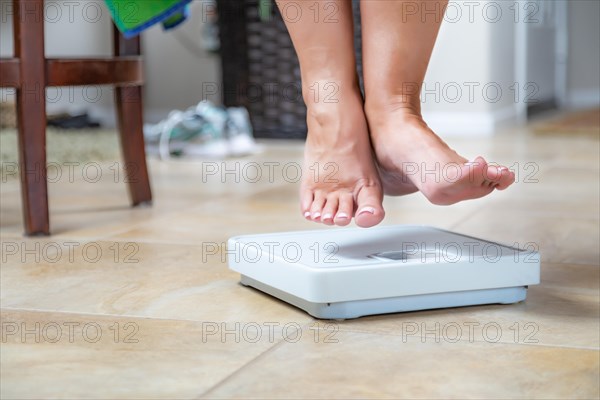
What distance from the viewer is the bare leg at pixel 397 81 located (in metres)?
1.11

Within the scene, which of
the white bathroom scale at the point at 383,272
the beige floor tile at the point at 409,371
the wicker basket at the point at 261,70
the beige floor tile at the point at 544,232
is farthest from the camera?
the wicker basket at the point at 261,70

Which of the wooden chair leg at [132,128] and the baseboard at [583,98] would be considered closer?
the wooden chair leg at [132,128]

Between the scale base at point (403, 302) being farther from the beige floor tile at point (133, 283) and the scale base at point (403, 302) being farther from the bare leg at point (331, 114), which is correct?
the bare leg at point (331, 114)

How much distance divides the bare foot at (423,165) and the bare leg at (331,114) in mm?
26

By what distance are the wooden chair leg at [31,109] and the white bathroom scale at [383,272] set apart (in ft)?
1.77

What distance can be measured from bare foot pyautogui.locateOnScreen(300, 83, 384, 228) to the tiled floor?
136 millimetres

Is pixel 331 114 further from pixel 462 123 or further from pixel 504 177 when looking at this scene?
pixel 462 123

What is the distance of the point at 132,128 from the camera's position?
5.96 ft

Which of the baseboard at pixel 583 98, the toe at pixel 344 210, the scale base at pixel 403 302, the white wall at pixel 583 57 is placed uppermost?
the white wall at pixel 583 57

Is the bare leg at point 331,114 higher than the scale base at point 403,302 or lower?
higher

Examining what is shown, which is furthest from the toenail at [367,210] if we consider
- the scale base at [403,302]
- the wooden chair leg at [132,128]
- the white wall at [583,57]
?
the white wall at [583,57]

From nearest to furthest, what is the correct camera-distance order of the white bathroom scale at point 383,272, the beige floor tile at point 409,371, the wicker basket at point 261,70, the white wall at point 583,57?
the beige floor tile at point 409,371, the white bathroom scale at point 383,272, the wicker basket at point 261,70, the white wall at point 583,57

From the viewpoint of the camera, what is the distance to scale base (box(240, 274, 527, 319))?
0.96 meters

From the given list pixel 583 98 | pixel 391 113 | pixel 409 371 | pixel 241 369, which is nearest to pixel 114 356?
pixel 241 369
